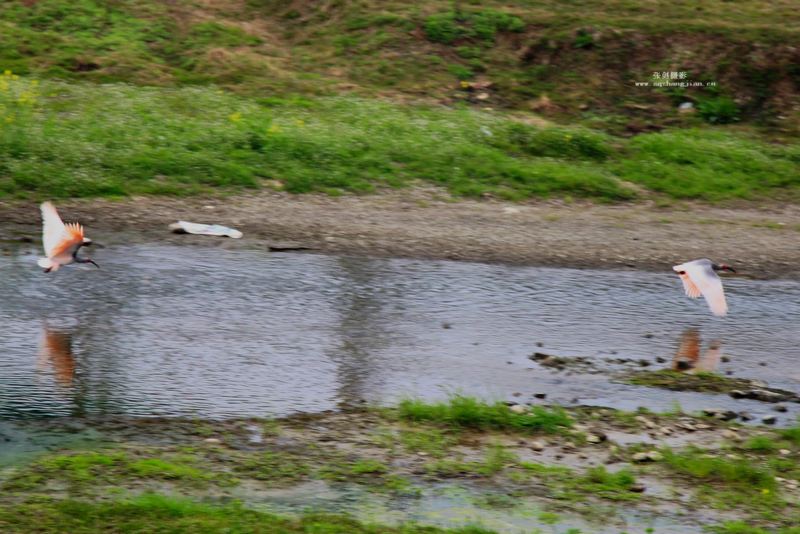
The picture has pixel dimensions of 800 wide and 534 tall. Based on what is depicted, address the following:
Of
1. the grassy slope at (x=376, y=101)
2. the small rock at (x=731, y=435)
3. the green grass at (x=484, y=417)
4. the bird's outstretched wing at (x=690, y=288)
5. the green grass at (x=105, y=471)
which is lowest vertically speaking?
the small rock at (x=731, y=435)

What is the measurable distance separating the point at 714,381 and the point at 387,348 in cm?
260

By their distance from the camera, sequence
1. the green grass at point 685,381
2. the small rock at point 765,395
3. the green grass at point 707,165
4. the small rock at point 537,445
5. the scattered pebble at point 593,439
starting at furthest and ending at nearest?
1. the green grass at point 707,165
2. the green grass at point 685,381
3. the small rock at point 765,395
4. the scattered pebble at point 593,439
5. the small rock at point 537,445

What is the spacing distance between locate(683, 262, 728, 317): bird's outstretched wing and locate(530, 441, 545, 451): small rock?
327cm

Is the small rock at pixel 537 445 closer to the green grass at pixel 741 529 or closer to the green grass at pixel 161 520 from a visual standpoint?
the green grass at pixel 741 529

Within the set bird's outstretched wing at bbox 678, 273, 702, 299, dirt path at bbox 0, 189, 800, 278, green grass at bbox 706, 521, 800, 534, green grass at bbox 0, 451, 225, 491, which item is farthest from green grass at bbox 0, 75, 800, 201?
green grass at bbox 706, 521, 800, 534

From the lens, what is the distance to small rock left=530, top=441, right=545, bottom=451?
7770 mm

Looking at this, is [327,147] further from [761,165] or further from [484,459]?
[484,459]

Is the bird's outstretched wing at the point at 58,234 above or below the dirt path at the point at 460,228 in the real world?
above

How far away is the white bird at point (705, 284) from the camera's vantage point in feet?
34.5

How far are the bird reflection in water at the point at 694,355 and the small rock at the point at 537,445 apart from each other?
7.81ft

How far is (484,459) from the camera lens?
7.51 m

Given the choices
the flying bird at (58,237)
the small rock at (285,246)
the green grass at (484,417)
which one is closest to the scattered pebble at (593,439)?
the green grass at (484,417)

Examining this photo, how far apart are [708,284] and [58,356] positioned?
17.9ft

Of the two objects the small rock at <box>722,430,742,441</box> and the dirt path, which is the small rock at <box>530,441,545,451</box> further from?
the dirt path
